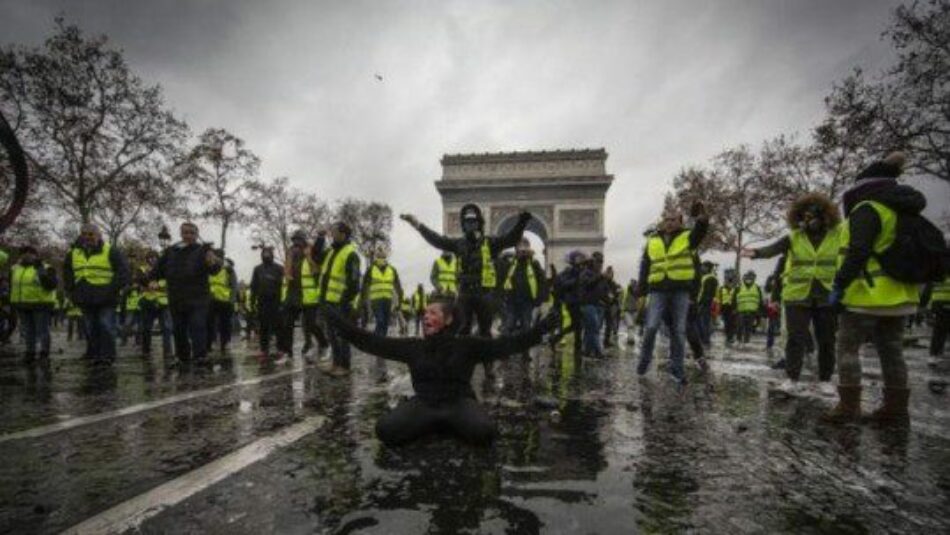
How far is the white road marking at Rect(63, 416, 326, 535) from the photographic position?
1804 mm

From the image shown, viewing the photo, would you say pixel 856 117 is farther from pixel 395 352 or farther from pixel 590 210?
pixel 590 210

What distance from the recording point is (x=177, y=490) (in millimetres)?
2145

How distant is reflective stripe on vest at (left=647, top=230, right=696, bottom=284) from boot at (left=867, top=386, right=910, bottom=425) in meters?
1.96

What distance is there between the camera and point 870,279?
362 cm

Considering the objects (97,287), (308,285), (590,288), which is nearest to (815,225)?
(590,288)

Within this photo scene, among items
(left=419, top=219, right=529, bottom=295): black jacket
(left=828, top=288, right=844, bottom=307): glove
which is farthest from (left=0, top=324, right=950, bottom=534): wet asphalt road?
(left=419, top=219, right=529, bottom=295): black jacket

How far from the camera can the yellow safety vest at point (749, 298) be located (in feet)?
46.2

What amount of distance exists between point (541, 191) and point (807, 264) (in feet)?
108

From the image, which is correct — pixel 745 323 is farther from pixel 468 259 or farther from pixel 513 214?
pixel 513 214

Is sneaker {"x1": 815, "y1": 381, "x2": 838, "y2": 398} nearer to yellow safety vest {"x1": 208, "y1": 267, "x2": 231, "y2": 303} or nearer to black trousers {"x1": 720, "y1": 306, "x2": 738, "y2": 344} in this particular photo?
yellow safety vest {"x1": 208, "y1": 267, "x2": 231, "y2": 303}

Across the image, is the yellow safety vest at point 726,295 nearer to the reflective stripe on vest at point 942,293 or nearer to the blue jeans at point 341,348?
the reflective stripe on vest at point 942,293

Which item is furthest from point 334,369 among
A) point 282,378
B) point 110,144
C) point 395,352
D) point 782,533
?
point 110,144

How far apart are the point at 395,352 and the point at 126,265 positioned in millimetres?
5712

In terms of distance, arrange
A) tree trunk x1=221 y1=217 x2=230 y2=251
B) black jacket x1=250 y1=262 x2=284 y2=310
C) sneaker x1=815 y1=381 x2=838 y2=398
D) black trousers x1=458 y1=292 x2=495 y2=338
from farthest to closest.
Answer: tree trunk x1=221 y1=217 x2=230 y2=251
black jacket x1=250 y1=262 x2=284 y2=310
black trousers x1=458 y1=292 x2=495 y2=338
sneaker x1=815 y1=381 x2=838 y2=398
